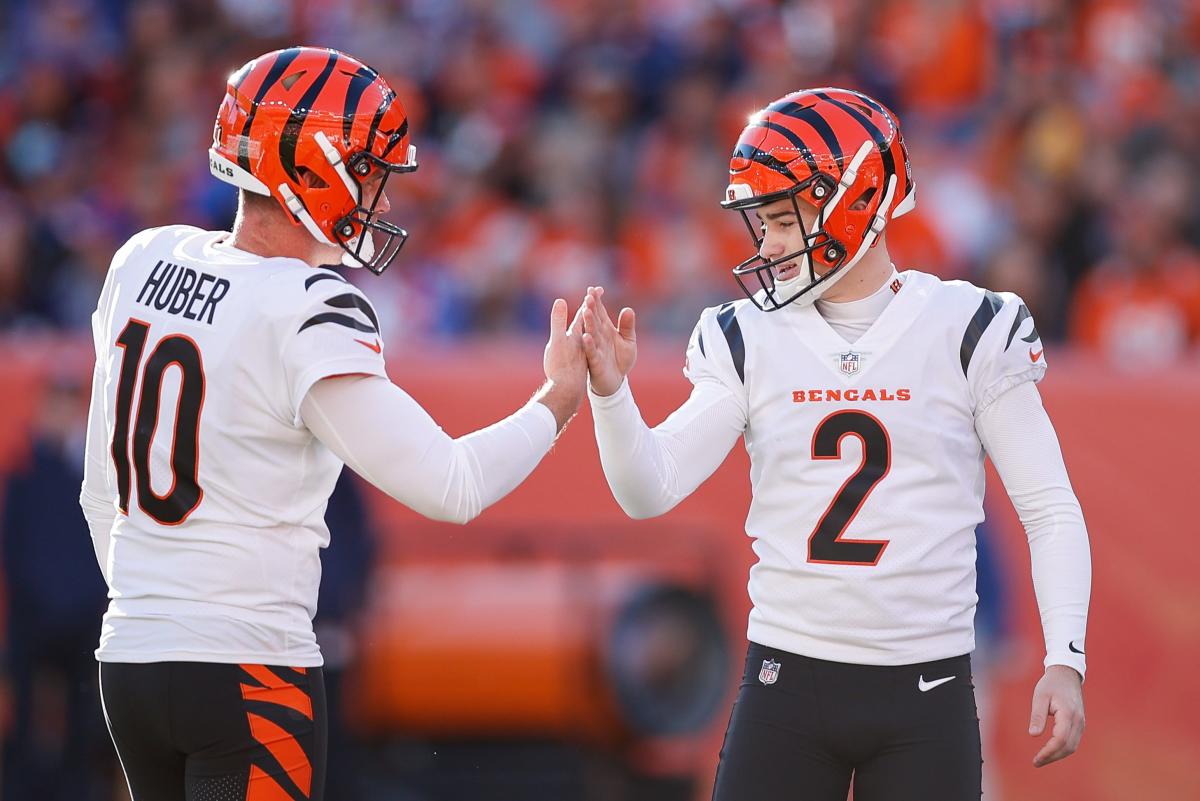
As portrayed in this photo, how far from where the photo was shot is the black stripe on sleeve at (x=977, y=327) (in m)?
3.62

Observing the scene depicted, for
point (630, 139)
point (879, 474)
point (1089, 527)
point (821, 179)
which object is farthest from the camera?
point (630, 139)

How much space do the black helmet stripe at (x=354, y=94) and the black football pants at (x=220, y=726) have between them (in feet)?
3.70

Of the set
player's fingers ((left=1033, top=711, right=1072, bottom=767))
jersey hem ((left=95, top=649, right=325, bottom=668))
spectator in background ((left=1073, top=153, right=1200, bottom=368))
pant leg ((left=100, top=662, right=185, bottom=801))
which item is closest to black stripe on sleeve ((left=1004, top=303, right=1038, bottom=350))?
player's fingers ((left=1033, top=711, right=1072, bottom=767))

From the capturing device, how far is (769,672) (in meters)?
3.62

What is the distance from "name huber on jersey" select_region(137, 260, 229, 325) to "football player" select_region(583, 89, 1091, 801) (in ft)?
2.76

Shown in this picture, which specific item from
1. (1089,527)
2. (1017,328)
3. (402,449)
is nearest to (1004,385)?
(1017,328)

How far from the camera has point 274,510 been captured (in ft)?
10.8

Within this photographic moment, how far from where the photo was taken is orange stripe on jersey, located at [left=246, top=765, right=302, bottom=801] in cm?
322

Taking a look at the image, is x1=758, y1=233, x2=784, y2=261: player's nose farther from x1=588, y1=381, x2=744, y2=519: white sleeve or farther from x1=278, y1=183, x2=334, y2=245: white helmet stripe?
x1=278, y1=183, x2=334, y2=245: white helmet stripe

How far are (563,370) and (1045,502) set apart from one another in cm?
108

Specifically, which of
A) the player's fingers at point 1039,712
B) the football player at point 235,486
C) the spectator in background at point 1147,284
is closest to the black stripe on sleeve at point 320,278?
the football player at point 235,486

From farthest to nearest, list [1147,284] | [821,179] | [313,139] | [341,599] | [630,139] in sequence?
1. [630,139]
2. [1147,284]
3. [341,599]
4. [821,179]
5. [313,139]

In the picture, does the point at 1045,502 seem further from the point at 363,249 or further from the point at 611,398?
the point at 363,249

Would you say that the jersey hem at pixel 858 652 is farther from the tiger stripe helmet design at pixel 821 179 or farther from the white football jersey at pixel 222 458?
the white football jersey at pixel 222 458
